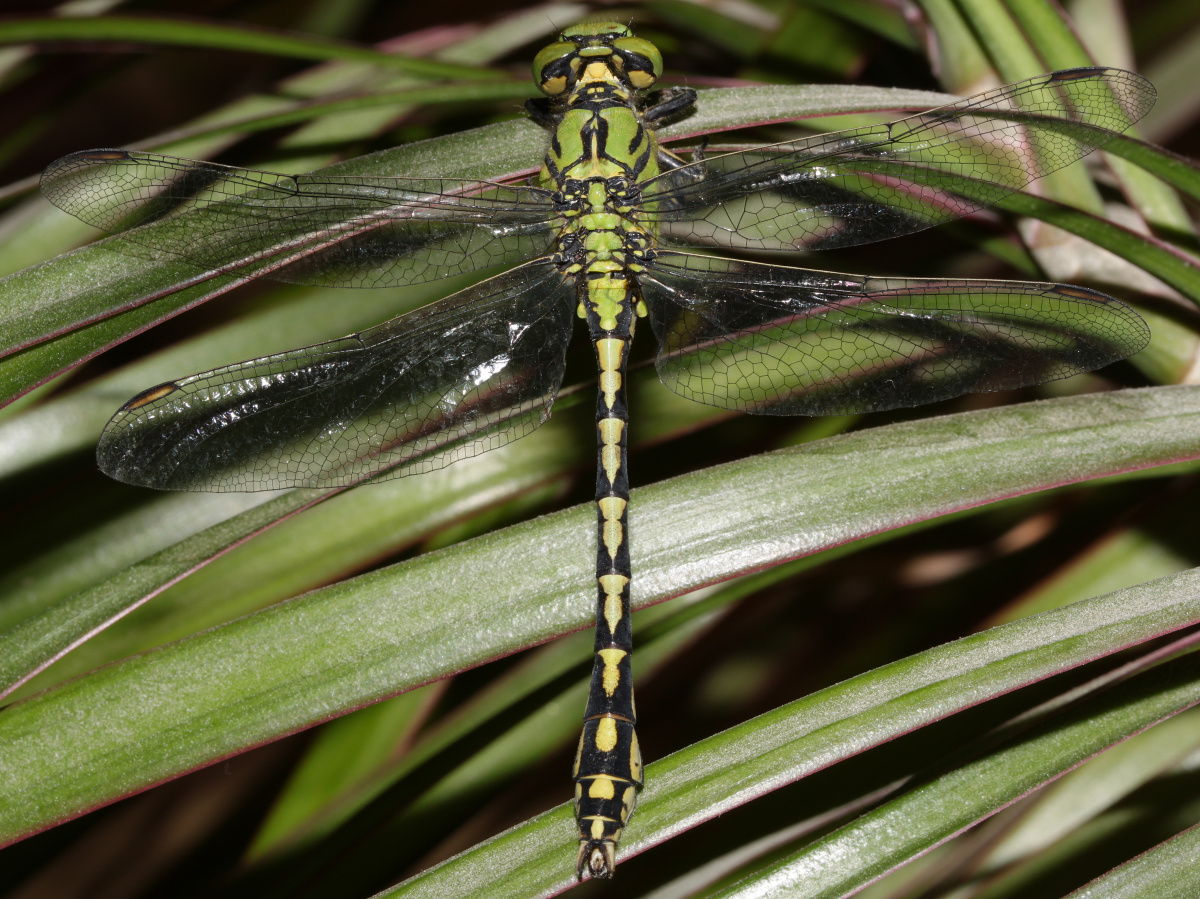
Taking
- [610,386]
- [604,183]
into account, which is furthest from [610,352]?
[604,183]

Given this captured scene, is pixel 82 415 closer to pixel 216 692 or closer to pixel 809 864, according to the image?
pixel 216 692

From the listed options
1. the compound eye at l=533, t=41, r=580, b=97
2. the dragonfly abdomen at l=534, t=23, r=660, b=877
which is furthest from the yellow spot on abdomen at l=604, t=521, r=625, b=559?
the compound eye at l=533, t=41, r=580, b=97

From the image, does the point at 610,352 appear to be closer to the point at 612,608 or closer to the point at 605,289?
the point at 605,289

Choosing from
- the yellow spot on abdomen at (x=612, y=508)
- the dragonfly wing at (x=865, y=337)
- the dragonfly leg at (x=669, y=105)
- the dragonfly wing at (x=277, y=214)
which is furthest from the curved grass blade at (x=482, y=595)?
the dragonfly leg at (x=669, y=105)

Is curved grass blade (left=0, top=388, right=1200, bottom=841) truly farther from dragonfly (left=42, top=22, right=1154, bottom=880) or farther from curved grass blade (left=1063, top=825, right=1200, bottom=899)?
curved grass blade (left=1063, top=825, right=1200, bottom=899)

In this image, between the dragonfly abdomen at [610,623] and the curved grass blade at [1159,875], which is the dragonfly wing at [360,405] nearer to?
the dragonfly abdomen at [610,623]
